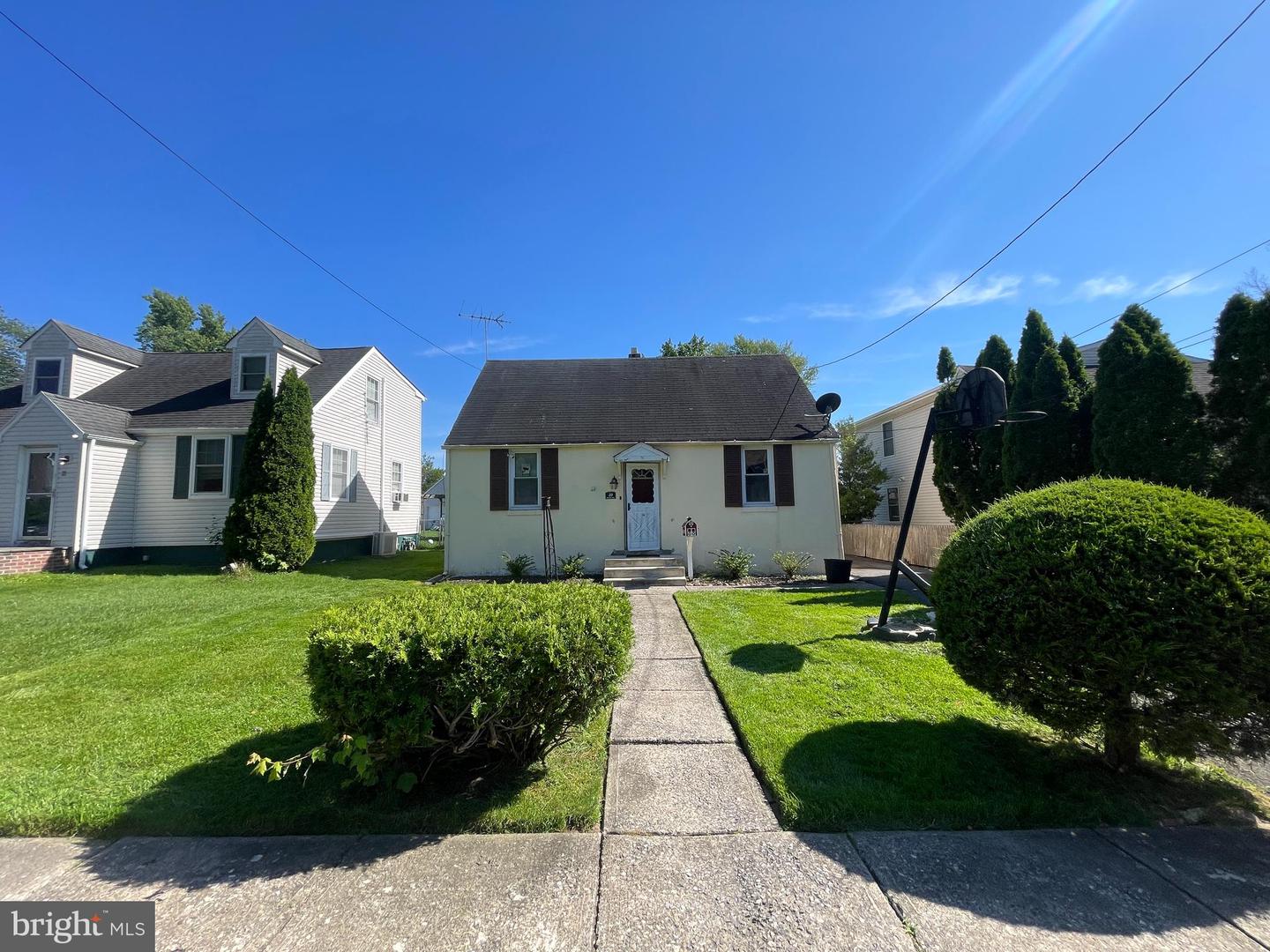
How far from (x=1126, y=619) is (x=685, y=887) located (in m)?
2.61

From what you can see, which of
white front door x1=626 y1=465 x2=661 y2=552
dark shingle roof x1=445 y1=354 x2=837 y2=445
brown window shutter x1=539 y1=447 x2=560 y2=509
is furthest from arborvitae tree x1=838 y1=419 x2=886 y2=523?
brown window shutter x1=539 y1=447 x2=560 y2=509

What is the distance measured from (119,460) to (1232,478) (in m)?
22.2

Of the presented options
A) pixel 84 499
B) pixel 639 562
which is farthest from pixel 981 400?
pixel 84 499

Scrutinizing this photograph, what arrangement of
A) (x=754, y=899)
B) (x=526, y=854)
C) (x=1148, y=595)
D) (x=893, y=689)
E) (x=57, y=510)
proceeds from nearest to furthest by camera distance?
(x=754, y=899) → (x=526, y=854) → (x=1148, y=595) → (x=893, y=689) → (x=57, y=510)

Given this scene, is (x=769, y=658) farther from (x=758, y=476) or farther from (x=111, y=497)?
(x=111, y=497)

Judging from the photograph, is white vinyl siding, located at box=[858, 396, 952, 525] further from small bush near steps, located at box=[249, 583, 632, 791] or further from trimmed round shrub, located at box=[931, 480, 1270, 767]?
small bush near steps, located at box=[249, 583, 632, 791]

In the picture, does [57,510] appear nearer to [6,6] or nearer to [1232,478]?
[6,6]

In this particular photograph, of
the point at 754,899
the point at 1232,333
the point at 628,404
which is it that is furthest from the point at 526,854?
the point at 628,404

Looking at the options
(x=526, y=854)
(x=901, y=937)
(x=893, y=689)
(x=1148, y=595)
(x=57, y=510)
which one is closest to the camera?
(x=901, y=937)

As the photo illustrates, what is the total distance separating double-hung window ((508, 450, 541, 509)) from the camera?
13109 mm

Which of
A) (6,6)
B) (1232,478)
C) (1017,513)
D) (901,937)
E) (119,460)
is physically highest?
(6,6)

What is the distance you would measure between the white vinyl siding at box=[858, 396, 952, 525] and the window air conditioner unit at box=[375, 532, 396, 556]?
18.5m

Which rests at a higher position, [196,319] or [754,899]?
[196,319]

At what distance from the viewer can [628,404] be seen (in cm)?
1431
